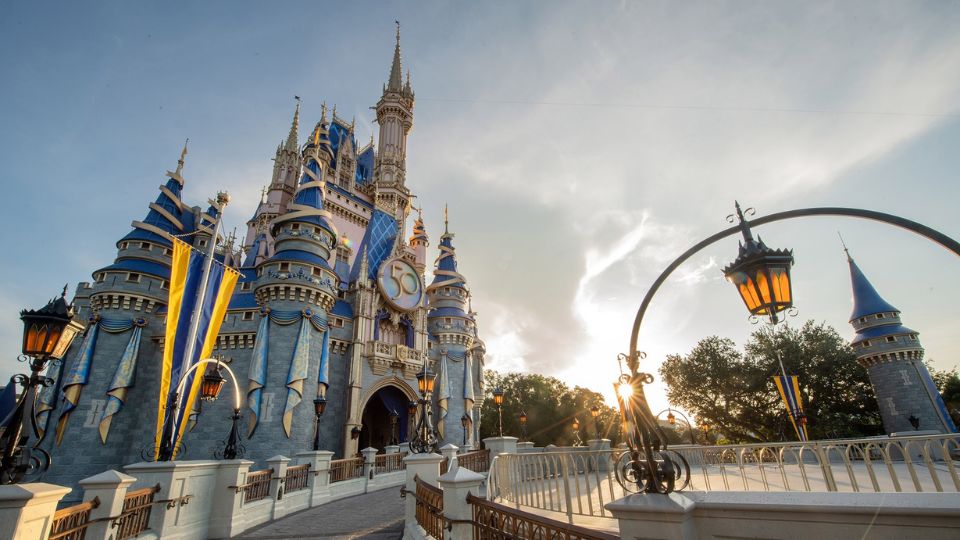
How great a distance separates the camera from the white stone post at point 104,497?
6.37m

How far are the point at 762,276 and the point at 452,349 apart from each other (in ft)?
96.8

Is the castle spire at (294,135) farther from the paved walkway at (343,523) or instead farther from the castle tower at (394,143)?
the paved walkway at (343,523)

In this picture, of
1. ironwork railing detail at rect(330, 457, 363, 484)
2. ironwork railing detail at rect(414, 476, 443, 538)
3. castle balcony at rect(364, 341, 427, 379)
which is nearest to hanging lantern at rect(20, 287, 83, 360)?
ironwork railing detail at rect(414, 476, 443, 538)

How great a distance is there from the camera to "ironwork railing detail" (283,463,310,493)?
1300 centimetres

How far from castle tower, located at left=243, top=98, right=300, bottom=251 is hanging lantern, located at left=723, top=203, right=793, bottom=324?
36.2 meters

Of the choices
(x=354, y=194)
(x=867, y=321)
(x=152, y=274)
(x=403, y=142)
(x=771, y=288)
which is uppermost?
(x=403, y=142)

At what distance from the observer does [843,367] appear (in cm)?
3400

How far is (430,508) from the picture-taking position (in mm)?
6113

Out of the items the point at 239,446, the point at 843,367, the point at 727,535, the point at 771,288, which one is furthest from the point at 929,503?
the point at 843,367

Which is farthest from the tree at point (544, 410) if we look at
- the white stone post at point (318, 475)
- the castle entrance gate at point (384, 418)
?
the white stone post at point (318, 475)

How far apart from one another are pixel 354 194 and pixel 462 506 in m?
36.8

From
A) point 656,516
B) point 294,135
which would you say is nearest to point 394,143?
point 294,135

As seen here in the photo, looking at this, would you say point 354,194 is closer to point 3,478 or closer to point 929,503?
point 3,478

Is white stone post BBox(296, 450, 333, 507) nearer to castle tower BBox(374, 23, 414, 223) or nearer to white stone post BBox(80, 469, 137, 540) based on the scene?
white stone post BBox(80, 469, 137, 540)
